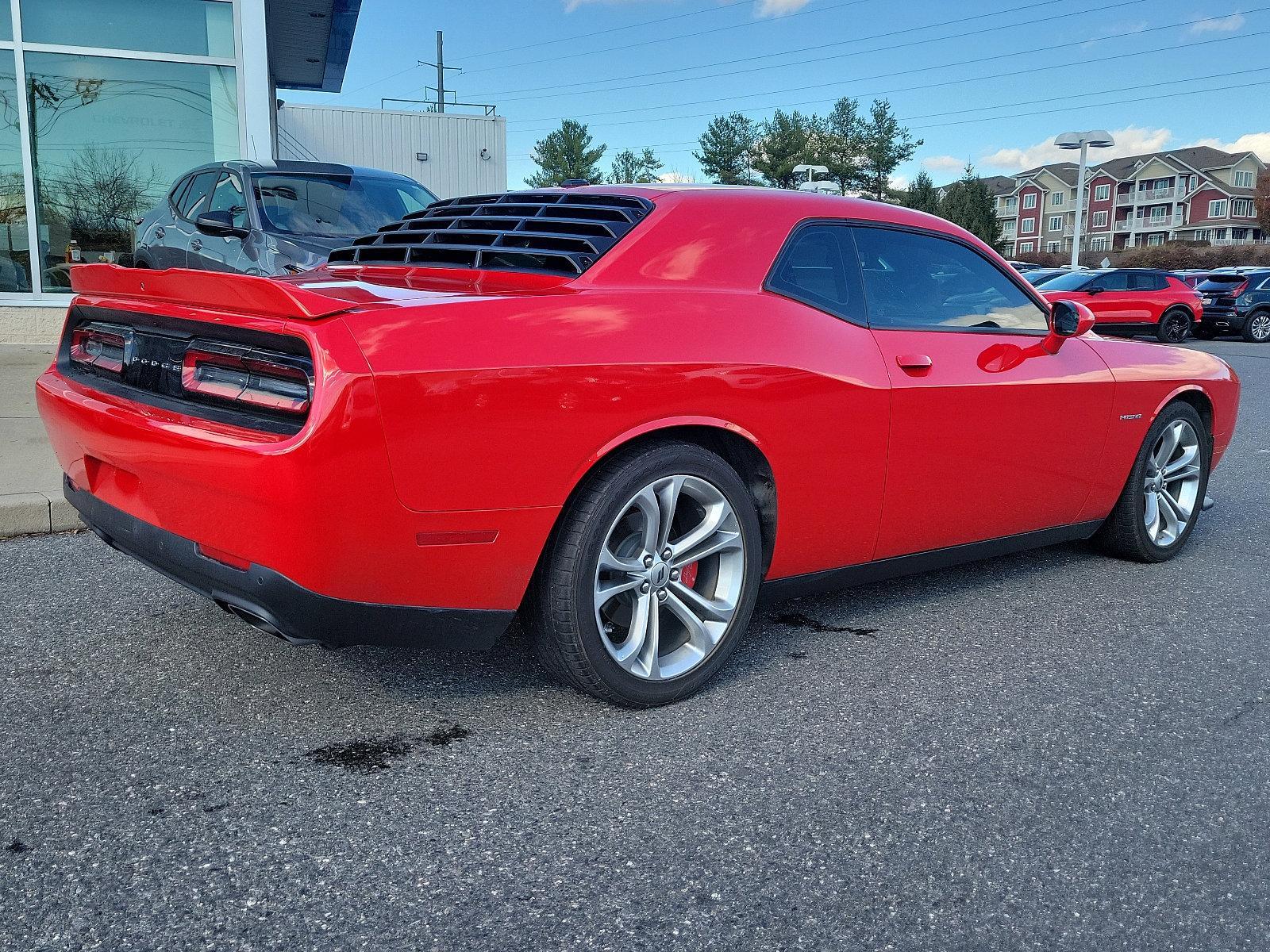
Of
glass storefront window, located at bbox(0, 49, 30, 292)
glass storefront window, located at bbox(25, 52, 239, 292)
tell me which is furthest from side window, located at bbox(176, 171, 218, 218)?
glass storefront window, located at bbox(0, 49, 30, 292)

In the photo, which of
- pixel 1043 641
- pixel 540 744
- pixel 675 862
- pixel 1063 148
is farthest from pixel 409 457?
pixel 1063 148

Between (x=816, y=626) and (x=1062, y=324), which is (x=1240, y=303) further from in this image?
(x=816, y=626)

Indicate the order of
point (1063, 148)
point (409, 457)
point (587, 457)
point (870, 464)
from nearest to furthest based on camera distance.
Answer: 1. point (409, 457)
2. point (587, 457)
3. point (870, 464)
4. point (1063, 148)

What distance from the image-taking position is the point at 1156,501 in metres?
4.93

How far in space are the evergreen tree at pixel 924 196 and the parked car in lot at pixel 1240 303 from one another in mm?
41145

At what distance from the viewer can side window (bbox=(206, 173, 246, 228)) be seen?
27.8ft

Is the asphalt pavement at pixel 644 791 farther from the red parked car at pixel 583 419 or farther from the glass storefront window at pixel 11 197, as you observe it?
the glass storefront window at pixel 11 197

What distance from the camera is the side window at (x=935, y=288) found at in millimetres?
3787

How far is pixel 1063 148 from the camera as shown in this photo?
118ft

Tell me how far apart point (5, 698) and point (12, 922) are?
1.24 m

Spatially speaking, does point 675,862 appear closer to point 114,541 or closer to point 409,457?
point 409,457

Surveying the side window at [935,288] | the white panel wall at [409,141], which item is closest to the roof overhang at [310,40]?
the white panel wall at [409,141]

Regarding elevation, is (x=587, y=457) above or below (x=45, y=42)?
below

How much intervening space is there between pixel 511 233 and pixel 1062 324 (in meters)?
2.11
